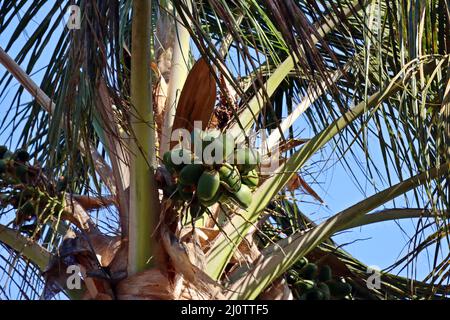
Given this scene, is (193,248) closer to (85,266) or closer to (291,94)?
(85,266)

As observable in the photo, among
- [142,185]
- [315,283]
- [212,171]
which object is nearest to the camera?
[212,171]

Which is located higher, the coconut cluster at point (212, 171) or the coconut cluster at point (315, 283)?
the coconut cluster at point (212, 171)

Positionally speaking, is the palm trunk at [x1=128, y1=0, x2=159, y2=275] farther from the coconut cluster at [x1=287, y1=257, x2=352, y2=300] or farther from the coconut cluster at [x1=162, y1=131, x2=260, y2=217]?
the coconut cluster at [x1=287, y1=257, x2=352, y2=300]

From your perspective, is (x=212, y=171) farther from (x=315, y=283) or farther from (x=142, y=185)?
(x=315, y=283)

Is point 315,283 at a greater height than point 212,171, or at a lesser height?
lesser

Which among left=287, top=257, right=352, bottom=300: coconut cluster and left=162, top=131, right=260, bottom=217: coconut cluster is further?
left=287, top=257, right=352, bottom=300: coconut cluster

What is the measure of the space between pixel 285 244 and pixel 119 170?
0.61 metres

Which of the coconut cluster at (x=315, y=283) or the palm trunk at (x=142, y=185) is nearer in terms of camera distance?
the palm trunk at (x=142, y=185)

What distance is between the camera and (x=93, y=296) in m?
2.52

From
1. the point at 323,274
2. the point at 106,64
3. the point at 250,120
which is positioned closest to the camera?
→ the point at 106,64

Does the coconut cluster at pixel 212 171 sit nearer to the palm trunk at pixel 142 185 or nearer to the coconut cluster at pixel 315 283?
the palm trunk at pixel 142 185

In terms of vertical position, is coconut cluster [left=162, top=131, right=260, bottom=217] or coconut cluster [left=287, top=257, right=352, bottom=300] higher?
coconut cluster [left=162, top=131, right=260, bottom=217]

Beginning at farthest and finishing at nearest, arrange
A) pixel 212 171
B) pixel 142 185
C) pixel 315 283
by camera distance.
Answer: pixel 315 283, pixel 142 185, pixel 212 171
